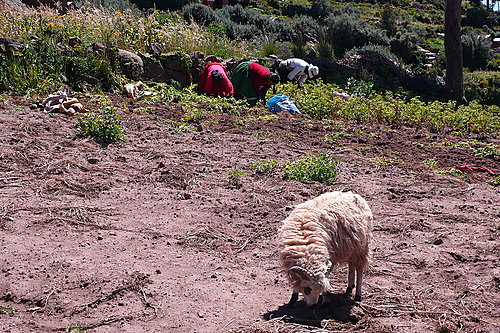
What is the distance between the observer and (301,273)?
3.77 m

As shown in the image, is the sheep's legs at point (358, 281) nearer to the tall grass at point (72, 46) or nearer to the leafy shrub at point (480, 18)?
the tall grass at point (72, 46)

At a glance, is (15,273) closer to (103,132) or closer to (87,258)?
(87,258)

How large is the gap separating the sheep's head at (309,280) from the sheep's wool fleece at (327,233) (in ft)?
0.10

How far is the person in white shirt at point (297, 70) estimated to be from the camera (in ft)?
48.0

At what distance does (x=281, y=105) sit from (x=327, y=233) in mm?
7573

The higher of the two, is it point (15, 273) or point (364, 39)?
point (364, 39)

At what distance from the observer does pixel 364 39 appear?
22562mm

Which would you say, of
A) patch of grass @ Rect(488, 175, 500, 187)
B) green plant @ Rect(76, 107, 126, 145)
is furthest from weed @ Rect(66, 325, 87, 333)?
patch of grass @ Rect(488, 175, 500, 187)

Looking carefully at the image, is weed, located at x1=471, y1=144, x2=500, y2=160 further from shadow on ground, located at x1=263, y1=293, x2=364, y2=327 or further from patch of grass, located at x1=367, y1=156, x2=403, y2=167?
shadow on ground, located at x1=263, y1=293, x2=364, y2=327

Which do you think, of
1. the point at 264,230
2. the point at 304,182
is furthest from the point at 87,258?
the point at 304,182

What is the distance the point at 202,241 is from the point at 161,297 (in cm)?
110

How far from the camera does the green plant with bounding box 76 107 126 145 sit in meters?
7.98

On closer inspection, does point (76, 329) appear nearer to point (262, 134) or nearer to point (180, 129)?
point (180, 129)

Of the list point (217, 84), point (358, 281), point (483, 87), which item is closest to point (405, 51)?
point (483, 87)
